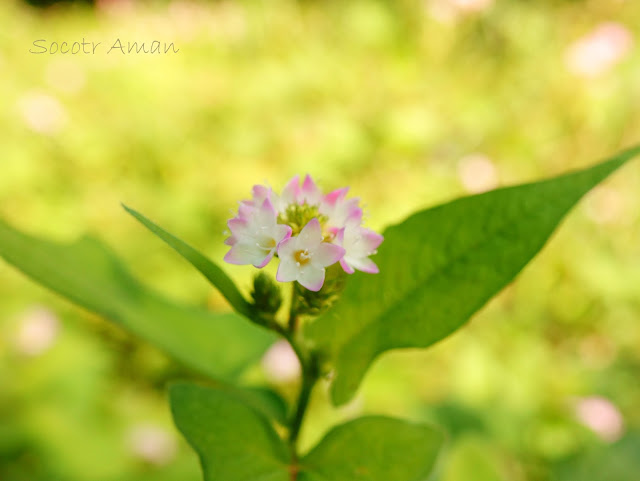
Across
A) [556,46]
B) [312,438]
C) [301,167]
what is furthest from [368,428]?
[556,46]

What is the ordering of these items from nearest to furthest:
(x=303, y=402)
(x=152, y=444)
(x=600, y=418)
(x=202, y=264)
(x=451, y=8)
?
(x=202, y=264), (x=303, y=402), (x=152, y=444), (x=600, y=418), (x=451, y=8)

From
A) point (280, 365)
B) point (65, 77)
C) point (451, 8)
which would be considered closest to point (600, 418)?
point (280, 365)

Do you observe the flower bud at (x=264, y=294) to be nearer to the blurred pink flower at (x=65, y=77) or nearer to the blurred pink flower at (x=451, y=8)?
the blurred pink flower at (x=451, y=8)

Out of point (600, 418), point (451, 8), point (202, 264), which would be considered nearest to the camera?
point (202, 264)

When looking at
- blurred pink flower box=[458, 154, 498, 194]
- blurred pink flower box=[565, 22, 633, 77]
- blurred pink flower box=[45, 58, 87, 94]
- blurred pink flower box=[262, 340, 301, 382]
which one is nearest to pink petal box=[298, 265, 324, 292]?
blurred pink flower box=[262, 340, 301, 382]

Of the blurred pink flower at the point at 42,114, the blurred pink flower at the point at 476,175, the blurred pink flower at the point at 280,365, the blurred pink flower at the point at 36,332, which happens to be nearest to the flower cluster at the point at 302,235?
the blurred pink flower at the point at 280,365

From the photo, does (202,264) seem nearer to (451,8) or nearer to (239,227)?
(239,227)
